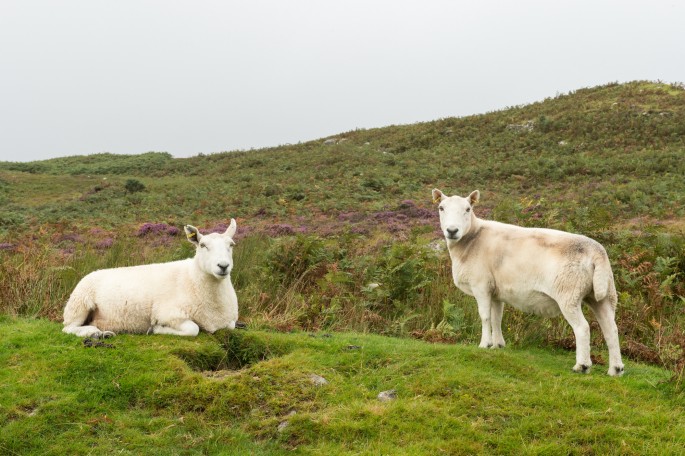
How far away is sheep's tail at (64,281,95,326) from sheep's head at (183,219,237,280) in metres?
1.69

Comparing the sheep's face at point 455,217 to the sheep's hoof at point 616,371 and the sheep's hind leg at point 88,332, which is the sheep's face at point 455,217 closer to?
the sheep's hoof at point 616,371

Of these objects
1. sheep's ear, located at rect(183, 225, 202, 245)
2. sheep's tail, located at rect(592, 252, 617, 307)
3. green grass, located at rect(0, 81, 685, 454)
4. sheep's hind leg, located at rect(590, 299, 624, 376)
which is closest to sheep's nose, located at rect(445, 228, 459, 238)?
green grass, located at rect(0, 81, 685, 454)

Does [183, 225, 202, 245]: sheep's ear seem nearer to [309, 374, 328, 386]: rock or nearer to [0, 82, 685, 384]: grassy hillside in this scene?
[0, 82, 685, 384]: grassy hillside

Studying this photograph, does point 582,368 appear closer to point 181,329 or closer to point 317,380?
point 317,380

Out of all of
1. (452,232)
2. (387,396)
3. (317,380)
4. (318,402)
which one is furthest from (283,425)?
(452,232)

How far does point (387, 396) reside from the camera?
638 cm

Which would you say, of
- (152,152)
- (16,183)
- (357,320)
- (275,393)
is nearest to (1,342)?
(275,393)

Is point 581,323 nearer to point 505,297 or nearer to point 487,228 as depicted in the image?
point 505,297

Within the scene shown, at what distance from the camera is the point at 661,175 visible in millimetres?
27125

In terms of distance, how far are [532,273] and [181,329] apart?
493 cm

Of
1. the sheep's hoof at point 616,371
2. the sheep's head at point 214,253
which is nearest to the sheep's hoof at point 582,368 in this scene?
the sheep's hoof at point 616,371

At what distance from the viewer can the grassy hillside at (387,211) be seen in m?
10.3

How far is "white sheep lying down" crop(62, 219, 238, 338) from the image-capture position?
26.4ft

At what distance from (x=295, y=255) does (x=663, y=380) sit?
27.1 ft
